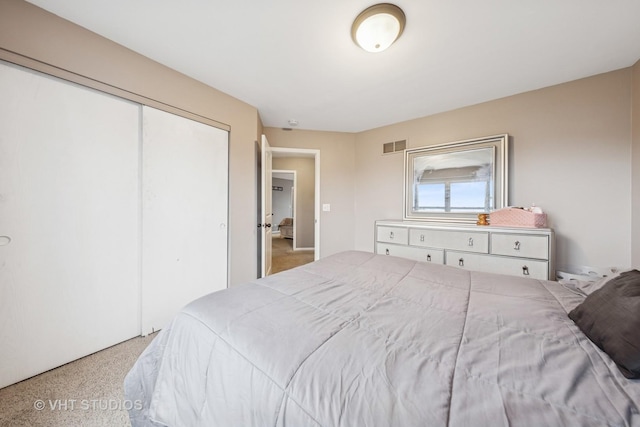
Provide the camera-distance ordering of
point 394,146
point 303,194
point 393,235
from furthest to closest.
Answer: point 303,194 → point 394,146 → point 393,235

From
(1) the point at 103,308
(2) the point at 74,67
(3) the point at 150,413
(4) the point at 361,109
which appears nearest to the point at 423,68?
(4) the point at 361,109

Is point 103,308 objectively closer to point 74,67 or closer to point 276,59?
point 74,67

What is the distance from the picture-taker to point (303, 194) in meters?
5.79

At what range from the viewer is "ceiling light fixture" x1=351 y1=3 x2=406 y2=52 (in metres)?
1.34

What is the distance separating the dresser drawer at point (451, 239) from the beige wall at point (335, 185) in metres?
1.26

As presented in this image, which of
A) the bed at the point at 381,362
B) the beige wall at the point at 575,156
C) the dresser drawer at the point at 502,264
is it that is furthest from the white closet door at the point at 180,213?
the beige wall at the point at 575,156

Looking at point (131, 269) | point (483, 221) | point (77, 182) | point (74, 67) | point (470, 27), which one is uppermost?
point (470, 27)

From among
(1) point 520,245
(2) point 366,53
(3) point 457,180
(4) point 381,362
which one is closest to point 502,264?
(1) point 520,245

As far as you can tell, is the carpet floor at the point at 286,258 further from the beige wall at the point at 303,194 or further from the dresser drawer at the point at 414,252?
the dresser drawer at the point at 414,252

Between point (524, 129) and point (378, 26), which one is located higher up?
point (378, 26)

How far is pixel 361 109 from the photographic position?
2.76 metres

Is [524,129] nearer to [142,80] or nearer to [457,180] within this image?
[457,180]

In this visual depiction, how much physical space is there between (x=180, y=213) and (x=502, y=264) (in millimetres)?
3140

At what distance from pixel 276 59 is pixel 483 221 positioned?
8.65ft
